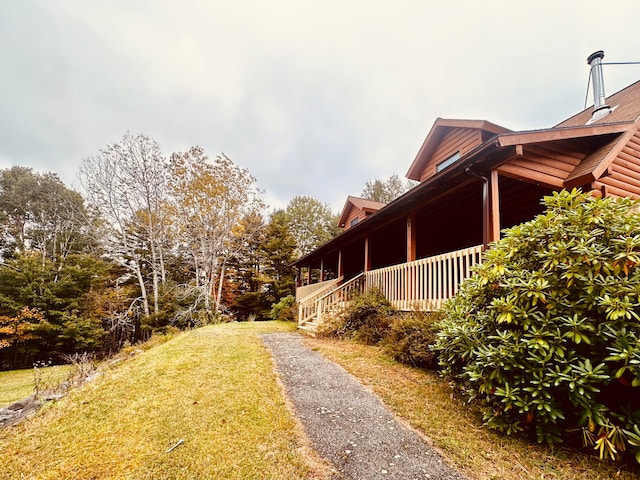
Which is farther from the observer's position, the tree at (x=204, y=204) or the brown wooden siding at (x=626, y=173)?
the tree at (x=204, y=204)

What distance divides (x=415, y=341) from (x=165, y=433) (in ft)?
12.2

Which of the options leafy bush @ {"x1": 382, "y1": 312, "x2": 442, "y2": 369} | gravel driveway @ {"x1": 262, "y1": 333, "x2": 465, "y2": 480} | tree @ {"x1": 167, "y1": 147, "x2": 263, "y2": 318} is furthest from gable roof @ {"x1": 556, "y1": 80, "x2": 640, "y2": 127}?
tree @ {"x1": 167, "y1": 147, "x2": 263, "y2": 318}

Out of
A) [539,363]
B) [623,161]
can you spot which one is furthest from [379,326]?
[623,161]

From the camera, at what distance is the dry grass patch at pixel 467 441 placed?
220 centimetres

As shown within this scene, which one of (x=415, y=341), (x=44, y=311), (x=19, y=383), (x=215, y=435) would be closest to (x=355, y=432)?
(x=215, y=435)

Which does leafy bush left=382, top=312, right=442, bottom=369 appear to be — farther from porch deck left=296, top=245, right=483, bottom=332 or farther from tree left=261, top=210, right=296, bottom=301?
tree left=261, top=210, right=296, bottom=301

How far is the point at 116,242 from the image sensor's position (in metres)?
16.8

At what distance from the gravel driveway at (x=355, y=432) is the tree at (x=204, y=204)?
529 inches

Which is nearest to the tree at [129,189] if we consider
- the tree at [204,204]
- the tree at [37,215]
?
the tree at [204,204]

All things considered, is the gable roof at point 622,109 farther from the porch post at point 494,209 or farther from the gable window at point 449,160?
the porch post at point 494,209

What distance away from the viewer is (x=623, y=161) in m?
6.13

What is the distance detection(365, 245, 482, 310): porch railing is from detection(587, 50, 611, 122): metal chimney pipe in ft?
20.3

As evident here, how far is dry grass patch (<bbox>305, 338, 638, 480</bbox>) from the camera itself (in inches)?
86.4

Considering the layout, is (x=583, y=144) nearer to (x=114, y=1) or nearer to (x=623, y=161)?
(x=623, y=161)
